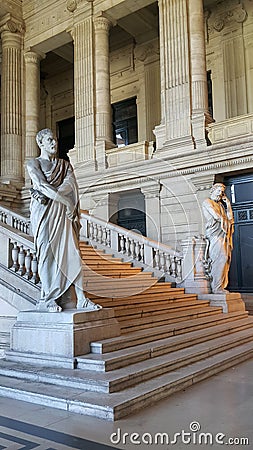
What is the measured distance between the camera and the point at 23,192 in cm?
1755

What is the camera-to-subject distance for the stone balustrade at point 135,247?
10.1 metres

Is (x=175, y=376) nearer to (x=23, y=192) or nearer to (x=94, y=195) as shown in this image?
(x=94, y=195)

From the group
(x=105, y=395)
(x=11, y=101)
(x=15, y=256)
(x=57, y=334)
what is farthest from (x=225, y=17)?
(x=105, y=395)

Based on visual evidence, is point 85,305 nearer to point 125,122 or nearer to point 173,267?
point 173,267

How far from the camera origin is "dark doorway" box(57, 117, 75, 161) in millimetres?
21406

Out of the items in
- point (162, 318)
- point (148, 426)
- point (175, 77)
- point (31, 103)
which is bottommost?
point (148, 426)

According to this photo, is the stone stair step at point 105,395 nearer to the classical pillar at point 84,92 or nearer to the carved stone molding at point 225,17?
the classical pillar at point 84,92

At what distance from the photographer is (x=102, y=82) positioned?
51.3 ft

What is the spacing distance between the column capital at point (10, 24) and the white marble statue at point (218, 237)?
42.0 feet

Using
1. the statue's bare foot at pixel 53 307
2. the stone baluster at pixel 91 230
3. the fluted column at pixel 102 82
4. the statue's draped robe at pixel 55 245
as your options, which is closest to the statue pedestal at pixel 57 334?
the statue's bare foot at pixel 53 307

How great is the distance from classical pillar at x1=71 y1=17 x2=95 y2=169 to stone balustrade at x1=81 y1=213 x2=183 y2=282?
443 centimetres

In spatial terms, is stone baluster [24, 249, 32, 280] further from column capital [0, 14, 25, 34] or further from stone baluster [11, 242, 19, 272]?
Answer: column capital [0, 14, 25, 34]

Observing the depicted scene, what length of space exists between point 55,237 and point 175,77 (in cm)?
974

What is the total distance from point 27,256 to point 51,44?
13745 millimetres
